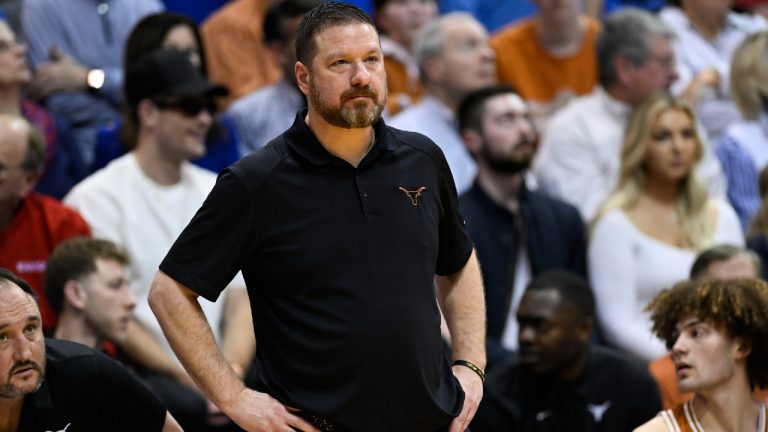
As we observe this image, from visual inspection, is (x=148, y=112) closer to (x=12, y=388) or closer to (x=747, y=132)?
(x=12, y=388)

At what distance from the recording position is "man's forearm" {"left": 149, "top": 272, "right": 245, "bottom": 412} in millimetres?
3418

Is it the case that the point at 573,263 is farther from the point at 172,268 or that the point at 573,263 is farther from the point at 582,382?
the point at 172,268

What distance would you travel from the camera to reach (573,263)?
6.50 m

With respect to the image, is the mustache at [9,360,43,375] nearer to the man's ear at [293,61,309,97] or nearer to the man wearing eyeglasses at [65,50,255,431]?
the man's ear at [293,61,309,97]

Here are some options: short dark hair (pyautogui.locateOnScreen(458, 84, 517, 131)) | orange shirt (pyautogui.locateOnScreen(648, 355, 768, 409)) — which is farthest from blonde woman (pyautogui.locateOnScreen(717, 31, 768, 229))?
orange shirt (pyautogui.locateOnScreen(648, 355, 768, 409))

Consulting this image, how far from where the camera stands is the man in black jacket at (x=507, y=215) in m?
6.21

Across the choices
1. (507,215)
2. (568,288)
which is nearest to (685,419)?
(568,288)

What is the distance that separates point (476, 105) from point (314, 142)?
323 cm

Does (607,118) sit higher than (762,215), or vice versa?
(607,118)

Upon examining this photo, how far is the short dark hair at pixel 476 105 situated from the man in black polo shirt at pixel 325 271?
10.4 ft

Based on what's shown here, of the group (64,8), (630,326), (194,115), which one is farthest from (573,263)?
(64,8)

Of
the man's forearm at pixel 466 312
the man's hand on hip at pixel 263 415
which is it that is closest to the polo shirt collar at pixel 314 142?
the man's forearm at pixel 466 312

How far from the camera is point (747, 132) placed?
743cm

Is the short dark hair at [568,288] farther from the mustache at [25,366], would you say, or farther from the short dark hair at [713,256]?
the mustache at [25,366]
